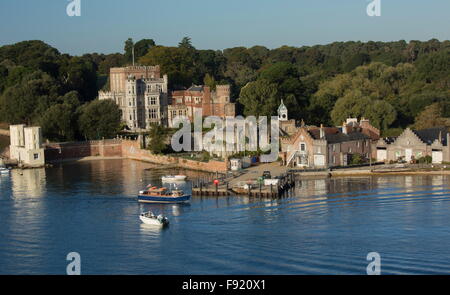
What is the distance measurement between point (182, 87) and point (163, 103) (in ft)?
24.6

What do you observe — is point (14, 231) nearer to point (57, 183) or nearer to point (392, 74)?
point (57, 183)

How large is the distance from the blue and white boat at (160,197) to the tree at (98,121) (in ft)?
89.5

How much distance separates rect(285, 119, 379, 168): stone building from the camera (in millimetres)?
53406

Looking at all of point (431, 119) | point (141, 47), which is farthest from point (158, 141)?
point (141, 47)

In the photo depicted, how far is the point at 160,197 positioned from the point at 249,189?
539 cm

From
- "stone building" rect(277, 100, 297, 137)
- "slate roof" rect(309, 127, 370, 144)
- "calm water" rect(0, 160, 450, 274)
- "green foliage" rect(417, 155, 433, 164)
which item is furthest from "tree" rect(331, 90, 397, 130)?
"calm water" rect(0, 160, 450, 274)

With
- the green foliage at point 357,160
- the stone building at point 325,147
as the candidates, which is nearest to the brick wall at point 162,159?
the stone building at point 325,147

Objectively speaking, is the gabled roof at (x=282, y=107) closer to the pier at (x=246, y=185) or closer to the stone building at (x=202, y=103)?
the stone building at (x=202, y=103)

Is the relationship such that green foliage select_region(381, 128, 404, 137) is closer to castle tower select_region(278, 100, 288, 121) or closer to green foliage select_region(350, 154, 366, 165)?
castle tower select_region(278, 100, 288, 121)

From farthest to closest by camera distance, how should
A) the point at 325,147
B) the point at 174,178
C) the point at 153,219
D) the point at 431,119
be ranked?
the point at 431,119
the point at 325,147
the point at 174,178
the point at 153,219

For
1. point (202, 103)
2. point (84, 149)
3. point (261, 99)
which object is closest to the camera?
point (84, 149)

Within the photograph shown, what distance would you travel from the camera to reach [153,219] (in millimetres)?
38125

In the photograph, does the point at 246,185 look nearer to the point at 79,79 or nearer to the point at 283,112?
the point at 283,112

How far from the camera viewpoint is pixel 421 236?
112ft
